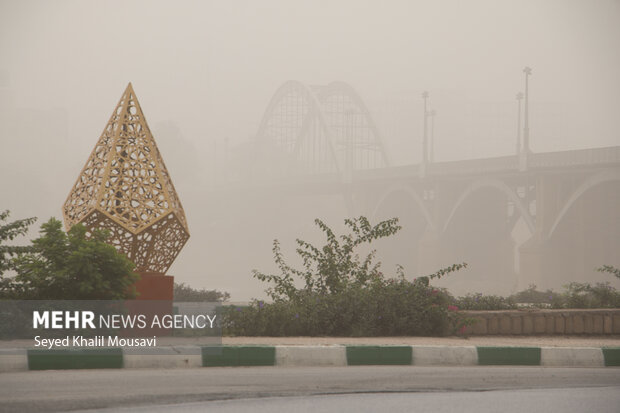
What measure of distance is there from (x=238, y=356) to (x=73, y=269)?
2529mm

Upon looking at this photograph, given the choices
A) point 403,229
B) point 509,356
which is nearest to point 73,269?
point 509,356

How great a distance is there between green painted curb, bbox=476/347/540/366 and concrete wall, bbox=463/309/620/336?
2477 millimetres

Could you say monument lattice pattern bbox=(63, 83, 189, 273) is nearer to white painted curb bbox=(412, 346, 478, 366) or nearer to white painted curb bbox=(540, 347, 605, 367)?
white painted curb bbox=(412, 346, 478, 366)

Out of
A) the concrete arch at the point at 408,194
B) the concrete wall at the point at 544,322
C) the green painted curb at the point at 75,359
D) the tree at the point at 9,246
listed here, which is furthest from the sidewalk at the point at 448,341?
the concrete arch at the point at 408,194

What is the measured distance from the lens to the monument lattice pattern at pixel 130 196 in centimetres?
995

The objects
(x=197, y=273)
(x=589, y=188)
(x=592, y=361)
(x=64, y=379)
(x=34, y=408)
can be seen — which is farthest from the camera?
(x=197, y=273)

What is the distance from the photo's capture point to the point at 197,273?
81938mm

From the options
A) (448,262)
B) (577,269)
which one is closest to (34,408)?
(577,269)

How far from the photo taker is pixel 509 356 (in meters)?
8.31

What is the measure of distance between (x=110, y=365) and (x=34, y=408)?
213 centimetres

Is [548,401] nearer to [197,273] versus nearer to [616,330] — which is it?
[616,330]

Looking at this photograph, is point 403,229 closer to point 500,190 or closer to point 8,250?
point 500,190

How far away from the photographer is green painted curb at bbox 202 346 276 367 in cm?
738

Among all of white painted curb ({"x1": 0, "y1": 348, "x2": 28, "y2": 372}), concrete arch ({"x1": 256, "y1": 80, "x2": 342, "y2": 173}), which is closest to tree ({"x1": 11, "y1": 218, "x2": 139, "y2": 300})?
white painted curb ({"x1": 0, "y1": 348, "x2": 28, "y2": 372})
